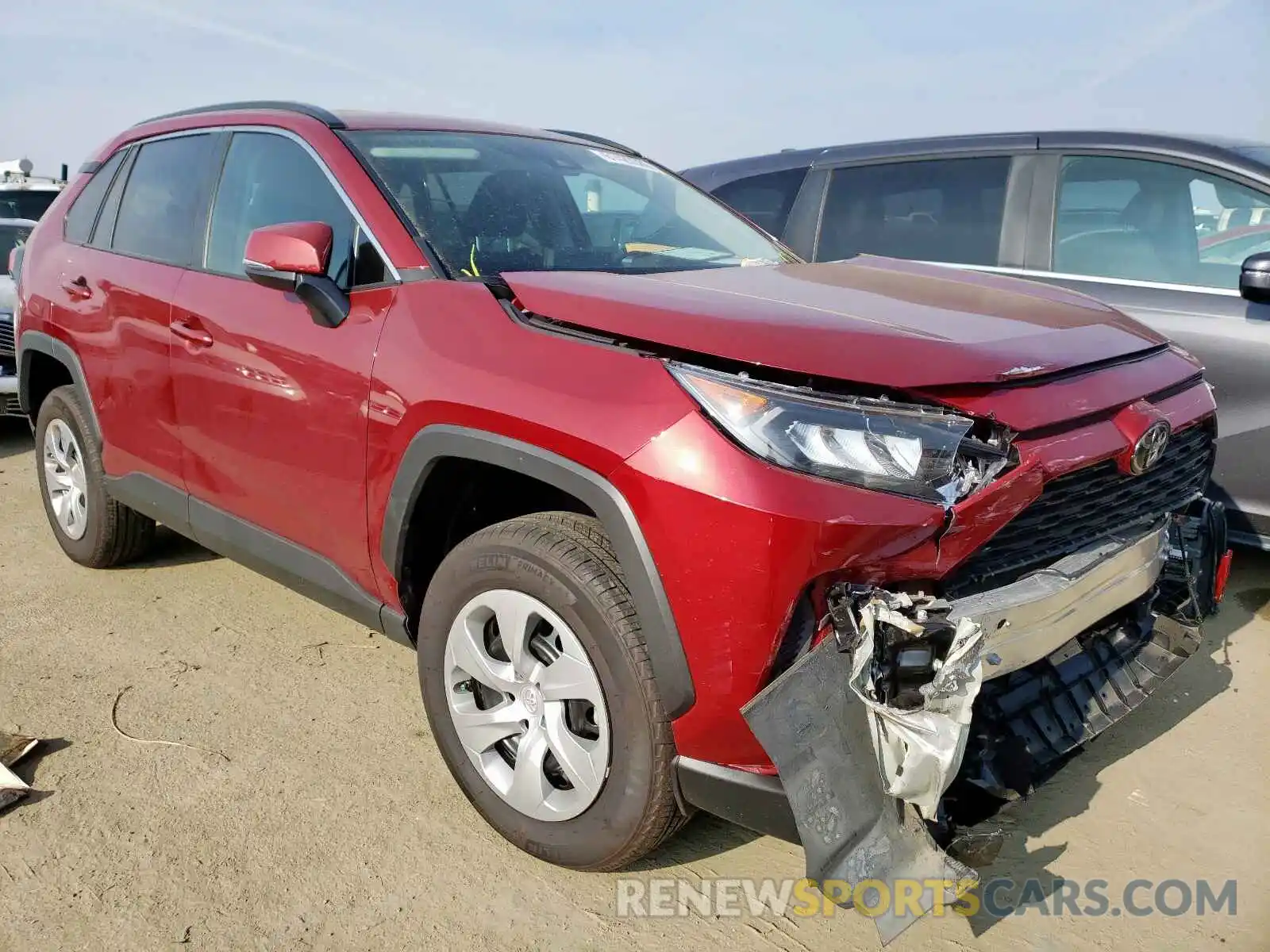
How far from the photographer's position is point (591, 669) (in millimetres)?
2082

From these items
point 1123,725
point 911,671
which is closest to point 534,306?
point 911,671

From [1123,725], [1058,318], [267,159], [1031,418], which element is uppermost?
[267,159]

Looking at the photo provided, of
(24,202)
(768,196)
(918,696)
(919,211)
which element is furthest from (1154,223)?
(24,202)

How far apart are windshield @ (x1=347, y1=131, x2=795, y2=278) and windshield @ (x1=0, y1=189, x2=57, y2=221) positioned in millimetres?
8004

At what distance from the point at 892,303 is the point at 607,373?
2.51 feet

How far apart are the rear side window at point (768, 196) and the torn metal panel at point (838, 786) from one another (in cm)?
364

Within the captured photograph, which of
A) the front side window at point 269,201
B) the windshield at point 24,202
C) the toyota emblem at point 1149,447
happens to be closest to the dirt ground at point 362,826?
the toyota emblem at point 1149,447

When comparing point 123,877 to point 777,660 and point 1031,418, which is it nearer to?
point 777,660

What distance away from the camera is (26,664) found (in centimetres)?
334

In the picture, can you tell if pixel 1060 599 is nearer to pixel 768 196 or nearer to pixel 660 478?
pixel 660 478

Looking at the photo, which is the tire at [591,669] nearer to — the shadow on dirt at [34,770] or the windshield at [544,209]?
the windshield at [544,209]

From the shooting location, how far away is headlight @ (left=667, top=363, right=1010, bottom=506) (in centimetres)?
184

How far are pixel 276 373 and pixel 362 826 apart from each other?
1212 millimetres

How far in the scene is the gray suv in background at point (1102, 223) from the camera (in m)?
3.74
